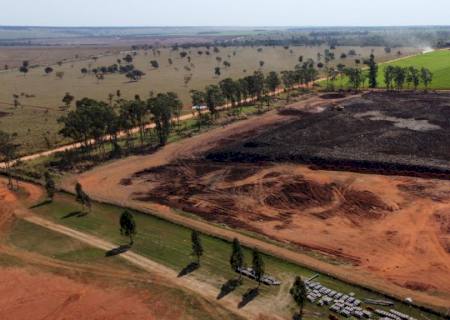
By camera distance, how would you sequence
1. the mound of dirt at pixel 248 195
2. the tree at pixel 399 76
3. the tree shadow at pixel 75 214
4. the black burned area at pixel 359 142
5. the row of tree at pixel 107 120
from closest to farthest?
the mound of dirt at pixel 248 195 → the tree shadow at pixel 75 214 → the black burned area at pixel 359 142 → the row of tree at pixel 107 120 → the tree at pixel 399 76

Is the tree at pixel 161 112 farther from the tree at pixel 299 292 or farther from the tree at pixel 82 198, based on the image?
the tree at pixel 299 292

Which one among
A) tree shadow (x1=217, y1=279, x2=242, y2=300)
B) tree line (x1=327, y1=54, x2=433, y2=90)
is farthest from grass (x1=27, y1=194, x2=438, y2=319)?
tree line (x1=327, y1=54, x2=433, y2=90)

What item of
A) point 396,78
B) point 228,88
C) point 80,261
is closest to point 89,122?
point 80,261

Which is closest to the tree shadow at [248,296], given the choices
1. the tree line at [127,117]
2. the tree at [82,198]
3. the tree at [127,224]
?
the tree at [127,224]

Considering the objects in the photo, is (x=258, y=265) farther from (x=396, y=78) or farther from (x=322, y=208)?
(x=396, y=78)

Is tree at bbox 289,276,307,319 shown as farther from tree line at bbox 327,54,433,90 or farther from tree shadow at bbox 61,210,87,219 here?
tree line at bbox 327,54,433,90

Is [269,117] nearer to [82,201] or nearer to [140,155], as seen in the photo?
[140,155]
